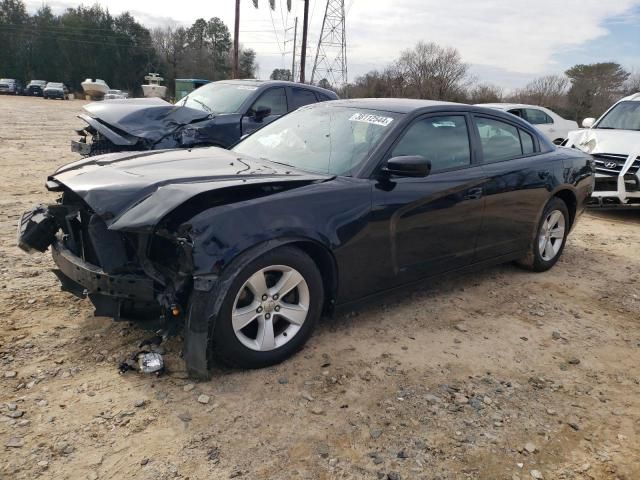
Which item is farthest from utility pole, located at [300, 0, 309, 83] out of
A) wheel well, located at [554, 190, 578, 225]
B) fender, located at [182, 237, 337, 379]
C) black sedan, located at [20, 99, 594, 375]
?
fender, located at [182, 237, 337, 379]

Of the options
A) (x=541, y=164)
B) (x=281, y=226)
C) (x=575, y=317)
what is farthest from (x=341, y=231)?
(x=541, y=164)

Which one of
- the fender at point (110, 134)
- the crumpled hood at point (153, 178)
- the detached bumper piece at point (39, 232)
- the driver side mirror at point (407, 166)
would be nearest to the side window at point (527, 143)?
the driver side mirror at point (407, 166)

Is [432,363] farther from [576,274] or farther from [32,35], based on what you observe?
[32,35]

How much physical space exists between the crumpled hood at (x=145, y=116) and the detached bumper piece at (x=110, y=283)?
426 cm

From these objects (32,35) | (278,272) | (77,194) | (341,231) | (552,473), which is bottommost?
(552,473)

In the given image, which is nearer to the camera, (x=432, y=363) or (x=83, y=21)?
(x=432, y=363)

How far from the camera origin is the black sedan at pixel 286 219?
109 inches

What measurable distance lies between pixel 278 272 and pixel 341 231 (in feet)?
1.62

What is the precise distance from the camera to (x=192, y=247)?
2650 millimetres

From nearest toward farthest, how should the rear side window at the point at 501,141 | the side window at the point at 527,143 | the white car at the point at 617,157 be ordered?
the rear side window at the point at 501,141 < the side window at the point at 527,143 < the white car at the point at 617,157

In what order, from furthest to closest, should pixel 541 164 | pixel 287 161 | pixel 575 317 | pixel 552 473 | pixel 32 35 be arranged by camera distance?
1. pixel 32 35
2. pixel 541 164
3. pixel 575 317
4. pixel 287 161
5. pixel 552 473

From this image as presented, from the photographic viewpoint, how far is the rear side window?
4320mm

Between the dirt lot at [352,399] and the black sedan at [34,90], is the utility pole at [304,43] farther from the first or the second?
the black sedan at [34,90]

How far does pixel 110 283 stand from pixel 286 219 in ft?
3.40
